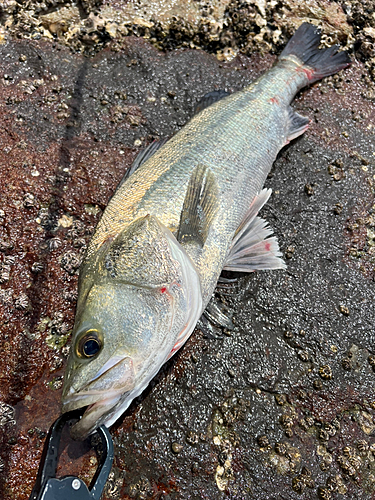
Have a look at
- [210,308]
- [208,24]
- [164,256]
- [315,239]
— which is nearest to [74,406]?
[164,256]

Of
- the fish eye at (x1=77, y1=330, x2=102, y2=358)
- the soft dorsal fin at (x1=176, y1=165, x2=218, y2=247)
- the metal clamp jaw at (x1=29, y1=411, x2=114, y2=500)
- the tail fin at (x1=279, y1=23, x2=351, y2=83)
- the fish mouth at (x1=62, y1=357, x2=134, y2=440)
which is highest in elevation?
the tail fin at (x1=279, y1=23, x2=351, y2=83)

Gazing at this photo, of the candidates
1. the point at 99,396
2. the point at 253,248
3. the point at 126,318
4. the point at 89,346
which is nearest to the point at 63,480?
the point at 99,396

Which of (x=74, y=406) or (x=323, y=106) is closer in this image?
(x=74, y=406)

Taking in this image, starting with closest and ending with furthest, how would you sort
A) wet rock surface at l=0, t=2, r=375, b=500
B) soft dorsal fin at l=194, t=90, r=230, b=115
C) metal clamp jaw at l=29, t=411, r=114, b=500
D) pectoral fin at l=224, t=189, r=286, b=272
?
metal clamp jaw at l=29, t=411, r=114, b=500 → wet rock surface at l=0, t=2, r=375, b=500 → pectoral fin at l=224, t=189, r=286, b=272 → soft dorsal fin at l=194, t=90, r=230, b=115

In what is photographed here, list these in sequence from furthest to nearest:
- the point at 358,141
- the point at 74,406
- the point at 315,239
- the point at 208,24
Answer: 1. the point at 208,24
2. the point at 358,141
3. the point at 315,239
4. the point at 74,406

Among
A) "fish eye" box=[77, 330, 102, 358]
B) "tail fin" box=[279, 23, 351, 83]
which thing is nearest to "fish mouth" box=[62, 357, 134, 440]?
"fish eye" box=[77, 330, 102, 358]

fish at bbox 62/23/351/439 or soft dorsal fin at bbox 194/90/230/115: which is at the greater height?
soft dorsal fin at bbox 194/90/230/115

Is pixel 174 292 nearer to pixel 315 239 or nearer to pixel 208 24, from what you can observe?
pixel 315 239

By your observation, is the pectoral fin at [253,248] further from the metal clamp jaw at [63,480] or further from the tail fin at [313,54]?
the tail fin at [313,54]

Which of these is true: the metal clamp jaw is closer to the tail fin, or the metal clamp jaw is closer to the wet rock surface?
the wet rock surface
